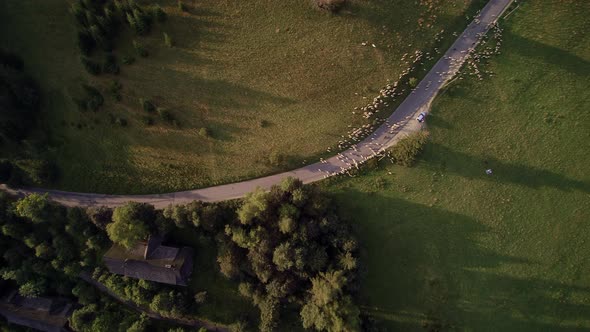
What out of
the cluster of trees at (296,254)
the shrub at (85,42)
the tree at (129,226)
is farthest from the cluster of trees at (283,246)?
the shrub at (85,42)

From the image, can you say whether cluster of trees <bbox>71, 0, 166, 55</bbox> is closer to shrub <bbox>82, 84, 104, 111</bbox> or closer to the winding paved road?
shrub <bbox>82, 84, 104, 111</bbox>

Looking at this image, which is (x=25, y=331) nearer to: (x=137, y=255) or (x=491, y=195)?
(x=137, y=255)

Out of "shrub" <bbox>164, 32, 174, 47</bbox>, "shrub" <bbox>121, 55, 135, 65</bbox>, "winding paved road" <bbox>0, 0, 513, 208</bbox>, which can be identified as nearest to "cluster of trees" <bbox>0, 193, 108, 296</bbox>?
"winding paved road" <bbox>0, 0, 513, 208</bbox>

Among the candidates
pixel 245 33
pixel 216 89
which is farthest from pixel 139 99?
pixel 245 33

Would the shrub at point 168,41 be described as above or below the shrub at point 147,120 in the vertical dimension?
above

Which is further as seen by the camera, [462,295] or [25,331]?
[25,331]

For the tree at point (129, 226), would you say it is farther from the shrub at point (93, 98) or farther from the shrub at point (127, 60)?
the shrub at point (127, 60)

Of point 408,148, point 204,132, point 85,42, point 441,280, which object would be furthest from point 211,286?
point 85,42
